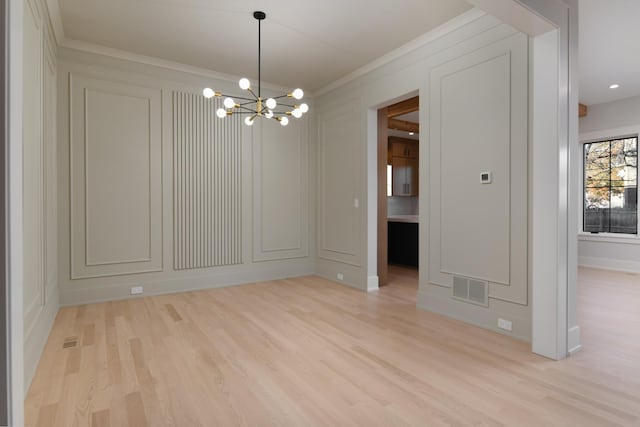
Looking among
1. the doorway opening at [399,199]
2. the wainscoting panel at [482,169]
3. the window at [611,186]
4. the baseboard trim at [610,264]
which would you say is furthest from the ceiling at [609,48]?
→ the baseboard trim at [610,264]

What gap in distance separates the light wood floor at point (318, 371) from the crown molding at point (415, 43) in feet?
10.4

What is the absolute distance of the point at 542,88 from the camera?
9.18 ft

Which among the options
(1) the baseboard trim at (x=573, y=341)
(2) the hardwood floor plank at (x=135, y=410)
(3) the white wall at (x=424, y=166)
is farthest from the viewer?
(3) the white wall at (x=424, y=166)

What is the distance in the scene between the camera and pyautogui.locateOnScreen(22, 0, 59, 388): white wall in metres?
2.54

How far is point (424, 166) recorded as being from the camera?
4.28 metres

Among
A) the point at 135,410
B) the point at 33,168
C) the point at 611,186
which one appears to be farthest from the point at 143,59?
the point at 611,186

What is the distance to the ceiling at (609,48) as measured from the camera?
141 inches

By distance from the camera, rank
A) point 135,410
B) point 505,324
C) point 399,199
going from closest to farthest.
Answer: point 135,410 → point 505,324 → point 399,199

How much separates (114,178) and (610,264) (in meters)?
8.79

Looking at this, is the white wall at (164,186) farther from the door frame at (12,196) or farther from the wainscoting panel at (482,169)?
the door frame at (12,196)

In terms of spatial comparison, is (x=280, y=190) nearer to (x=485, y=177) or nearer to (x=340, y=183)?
(x=340, y=183)

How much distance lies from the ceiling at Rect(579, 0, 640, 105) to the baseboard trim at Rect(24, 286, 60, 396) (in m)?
5.66

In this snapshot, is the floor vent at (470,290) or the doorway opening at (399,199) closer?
the floor vent at (470,290)

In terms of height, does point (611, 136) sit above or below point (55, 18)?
below
